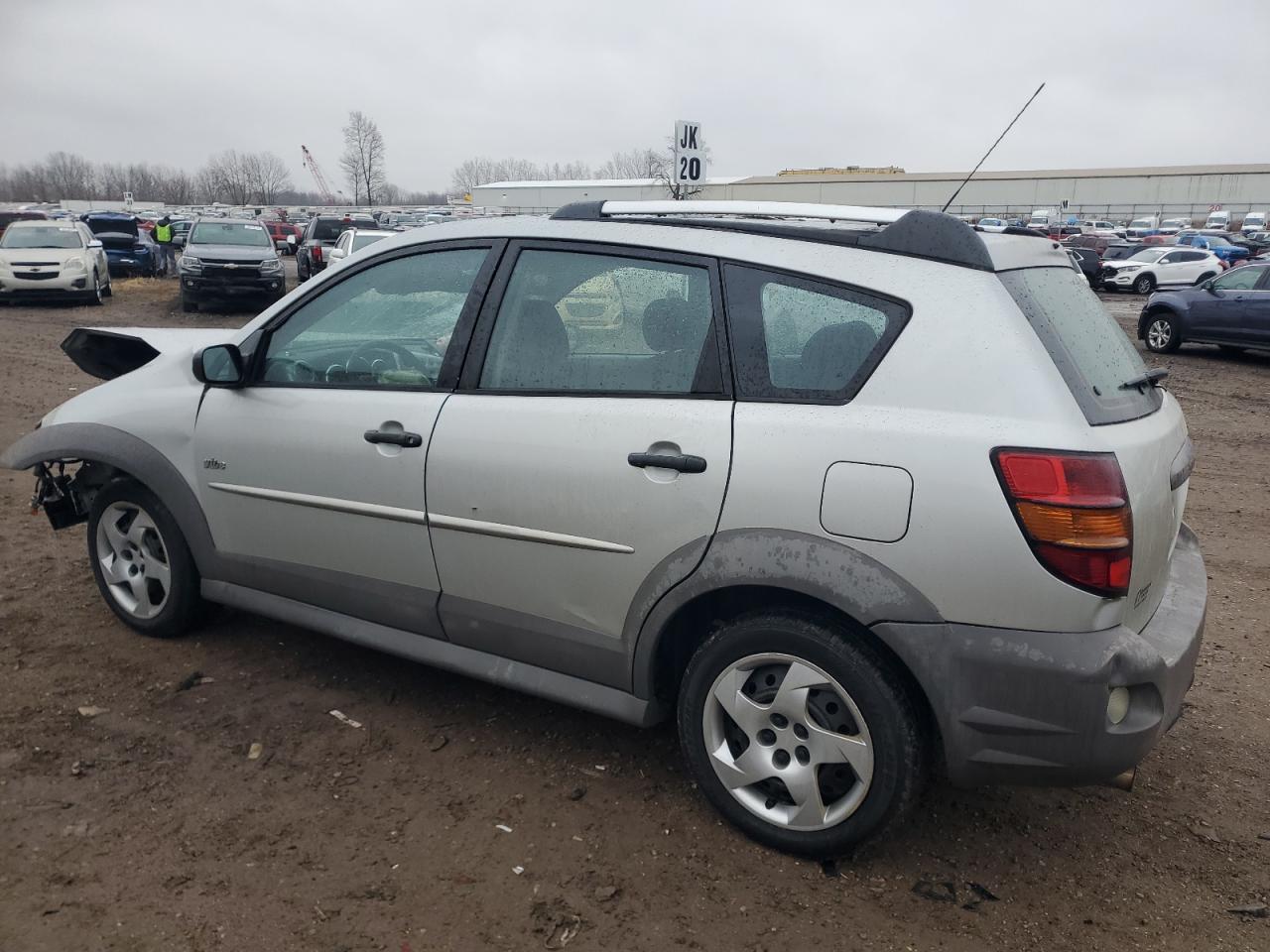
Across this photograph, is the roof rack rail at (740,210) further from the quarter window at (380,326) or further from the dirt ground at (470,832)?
the dirt ground at (470,832)

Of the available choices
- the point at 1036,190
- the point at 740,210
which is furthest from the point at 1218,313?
the point at 1036,190

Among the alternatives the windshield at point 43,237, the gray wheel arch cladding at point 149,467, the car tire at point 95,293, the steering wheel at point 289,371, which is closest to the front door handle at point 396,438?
the steering wheel at point 289,371

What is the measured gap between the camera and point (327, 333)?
3818mm

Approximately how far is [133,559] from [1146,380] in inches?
157

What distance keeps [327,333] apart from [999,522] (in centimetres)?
253

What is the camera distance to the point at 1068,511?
2467mm

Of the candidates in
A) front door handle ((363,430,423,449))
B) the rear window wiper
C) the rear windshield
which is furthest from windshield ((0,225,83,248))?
the rear window wiper

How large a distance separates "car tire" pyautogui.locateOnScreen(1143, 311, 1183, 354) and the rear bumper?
15375mm

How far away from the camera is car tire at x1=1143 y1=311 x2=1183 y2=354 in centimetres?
1608

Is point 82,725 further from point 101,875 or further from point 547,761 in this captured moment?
point 547,761

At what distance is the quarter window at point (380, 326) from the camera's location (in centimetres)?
353

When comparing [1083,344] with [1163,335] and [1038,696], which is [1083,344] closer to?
[1038,696]

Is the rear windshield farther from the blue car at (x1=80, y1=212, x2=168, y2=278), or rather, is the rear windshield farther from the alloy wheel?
the blue car at (x1=80, y1=212, x2=168, y2=278)

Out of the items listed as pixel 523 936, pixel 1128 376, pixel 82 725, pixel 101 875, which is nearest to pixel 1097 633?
pixel 1128 376
